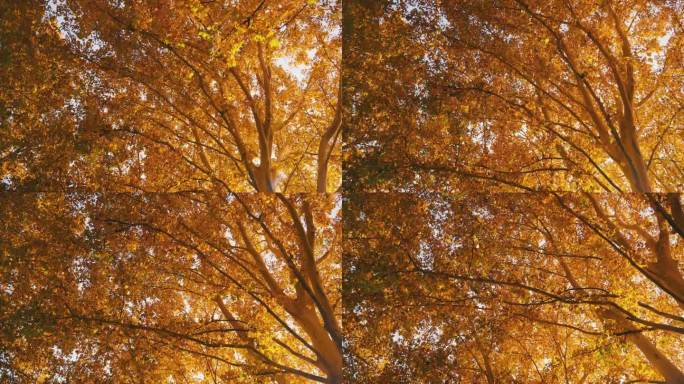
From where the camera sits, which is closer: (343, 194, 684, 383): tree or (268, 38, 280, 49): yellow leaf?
(343, 194, 684, 383): tree

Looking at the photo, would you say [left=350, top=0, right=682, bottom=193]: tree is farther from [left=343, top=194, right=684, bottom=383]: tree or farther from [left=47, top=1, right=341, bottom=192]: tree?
[left=47, top=1, right=341, bottom=192]: tree

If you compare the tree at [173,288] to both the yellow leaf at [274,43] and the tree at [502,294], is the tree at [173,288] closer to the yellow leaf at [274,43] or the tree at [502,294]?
the tree at [502,294]

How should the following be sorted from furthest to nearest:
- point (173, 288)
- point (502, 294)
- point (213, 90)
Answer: point (213, 90) < point (173, 288) < point (502, 294)

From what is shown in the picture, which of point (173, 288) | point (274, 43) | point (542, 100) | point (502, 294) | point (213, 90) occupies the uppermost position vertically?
point (274, 43)

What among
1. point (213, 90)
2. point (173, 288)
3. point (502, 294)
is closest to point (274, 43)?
point (213, 90)

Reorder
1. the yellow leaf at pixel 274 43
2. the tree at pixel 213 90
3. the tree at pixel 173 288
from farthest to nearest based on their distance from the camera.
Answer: the tree at pixel 213 90 < the yellow leaf at pixel 274 43 < the tree at pixel 173 288

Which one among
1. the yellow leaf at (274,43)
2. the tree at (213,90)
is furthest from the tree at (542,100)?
the yellow leaf at (274,43)

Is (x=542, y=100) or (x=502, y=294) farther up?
(x=542, y=100)

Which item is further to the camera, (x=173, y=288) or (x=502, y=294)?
(x=173, y=288)


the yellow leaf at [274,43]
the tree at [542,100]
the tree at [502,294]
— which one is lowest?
the tree at [502,294]

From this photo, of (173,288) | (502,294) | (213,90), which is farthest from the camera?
(213,90)

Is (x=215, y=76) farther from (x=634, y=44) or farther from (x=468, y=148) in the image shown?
(x=634, y=44)

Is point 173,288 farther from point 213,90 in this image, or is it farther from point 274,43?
point 274,43

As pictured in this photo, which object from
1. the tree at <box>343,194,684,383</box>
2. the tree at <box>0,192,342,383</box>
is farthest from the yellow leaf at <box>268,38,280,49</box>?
the tree at <box>343,194,684,383</box>
